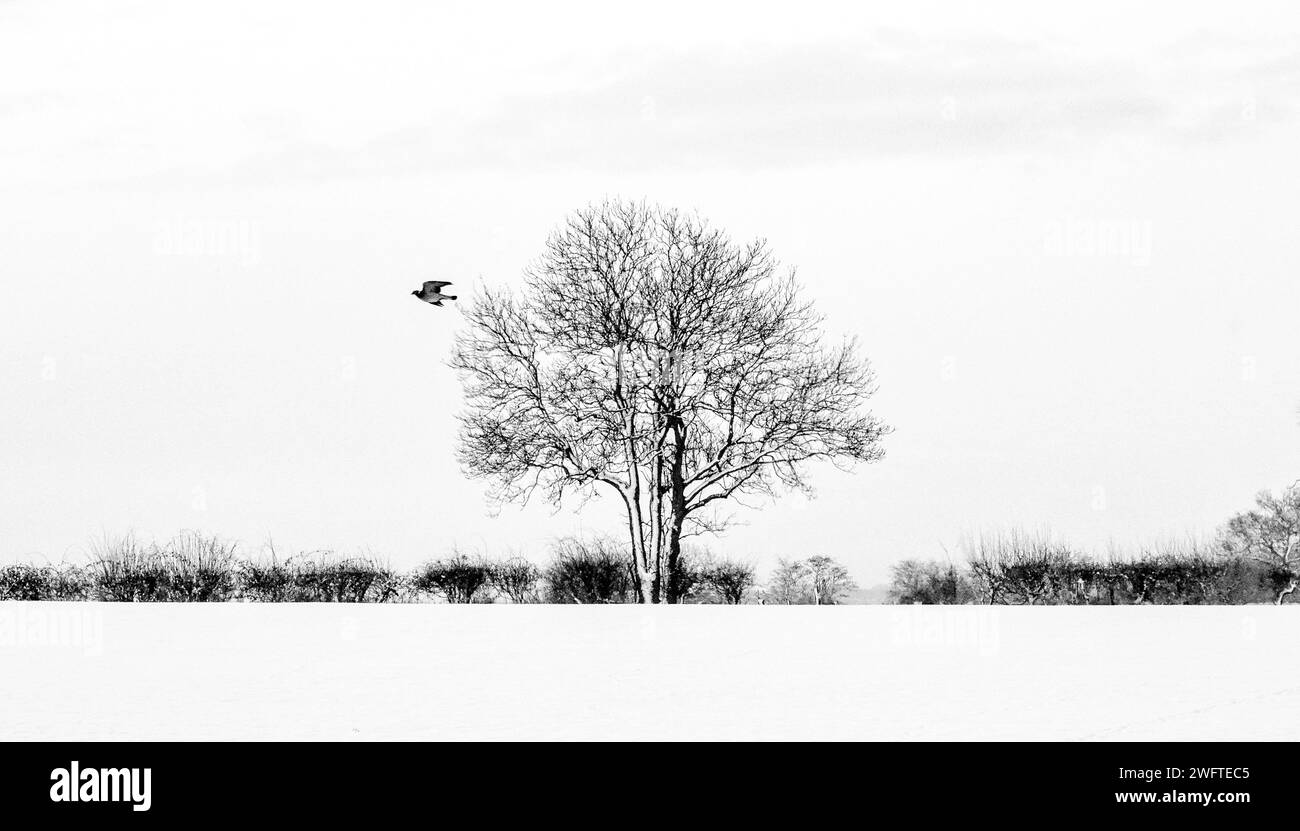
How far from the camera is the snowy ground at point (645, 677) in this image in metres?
9.70

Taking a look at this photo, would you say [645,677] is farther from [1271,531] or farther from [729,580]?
[1271,531]

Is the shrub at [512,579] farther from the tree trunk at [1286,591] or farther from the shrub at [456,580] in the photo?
the tree trunk at [1286,591]

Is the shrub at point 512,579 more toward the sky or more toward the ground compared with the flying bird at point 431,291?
more toward the ground

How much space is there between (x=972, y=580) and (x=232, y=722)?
22.1 meters

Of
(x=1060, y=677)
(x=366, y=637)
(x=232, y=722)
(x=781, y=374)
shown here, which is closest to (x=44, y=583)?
(x=366, y=637)

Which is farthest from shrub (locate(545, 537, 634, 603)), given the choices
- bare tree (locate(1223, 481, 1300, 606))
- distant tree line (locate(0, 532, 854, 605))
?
bare tree (locate(1223, 481, 1300, 606))

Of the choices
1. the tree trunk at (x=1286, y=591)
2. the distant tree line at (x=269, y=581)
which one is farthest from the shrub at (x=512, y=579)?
the tree trunk at (x=1286, y=591)

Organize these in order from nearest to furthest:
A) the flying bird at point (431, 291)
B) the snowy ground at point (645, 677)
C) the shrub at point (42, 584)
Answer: the snowy ground at point (645, 677), the flying bird at point (431, 291), the shrub at point (42, 584)

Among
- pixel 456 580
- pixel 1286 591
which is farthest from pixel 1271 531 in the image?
pixel 456 580

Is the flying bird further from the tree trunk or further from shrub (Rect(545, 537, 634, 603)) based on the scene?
the tree trunk

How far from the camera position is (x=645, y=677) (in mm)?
12531

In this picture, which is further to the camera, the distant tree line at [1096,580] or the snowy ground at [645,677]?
the distant tree line at [1096,580]

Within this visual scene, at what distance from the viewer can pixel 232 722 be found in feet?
32.4
